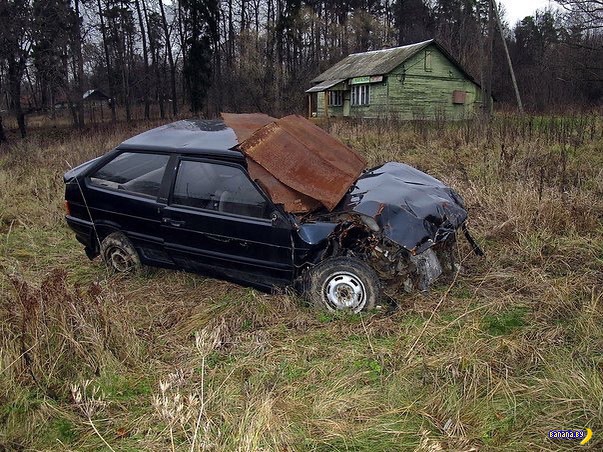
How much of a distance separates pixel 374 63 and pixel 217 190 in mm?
22822

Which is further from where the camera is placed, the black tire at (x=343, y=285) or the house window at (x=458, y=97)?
the house window at (x=458, y=97)

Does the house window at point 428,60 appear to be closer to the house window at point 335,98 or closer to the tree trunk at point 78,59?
the house window at point 335,98

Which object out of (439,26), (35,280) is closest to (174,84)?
(439,26)

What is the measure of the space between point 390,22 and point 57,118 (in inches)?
1204

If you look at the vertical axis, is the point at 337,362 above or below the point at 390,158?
below

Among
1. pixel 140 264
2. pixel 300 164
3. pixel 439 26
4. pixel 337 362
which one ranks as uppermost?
pixel 439 26

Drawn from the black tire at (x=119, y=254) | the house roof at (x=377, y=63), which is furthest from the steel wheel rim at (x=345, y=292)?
the house roof at (x=377, y=63)

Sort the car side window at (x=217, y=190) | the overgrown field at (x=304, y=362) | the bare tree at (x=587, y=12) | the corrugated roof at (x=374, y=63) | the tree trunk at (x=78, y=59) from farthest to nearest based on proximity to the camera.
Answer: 1. the tree trunk at (x=78, y=59)
2. the corrugated roof at (x=374, y=63)
3. the bare tree at (x=587, y=12)
4. the car side window at (x=217, y=190)
5. the overgrown field at (x=304, y=362)

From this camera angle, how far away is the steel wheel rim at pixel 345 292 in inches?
152

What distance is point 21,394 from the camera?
2.90 metres

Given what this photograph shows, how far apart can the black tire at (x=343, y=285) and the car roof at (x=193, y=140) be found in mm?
1230

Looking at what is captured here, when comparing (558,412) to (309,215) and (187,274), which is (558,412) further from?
(187,274)

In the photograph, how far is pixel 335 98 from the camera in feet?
91.0

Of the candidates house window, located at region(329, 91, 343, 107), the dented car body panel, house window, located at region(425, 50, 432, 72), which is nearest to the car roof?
the dented car body panel
